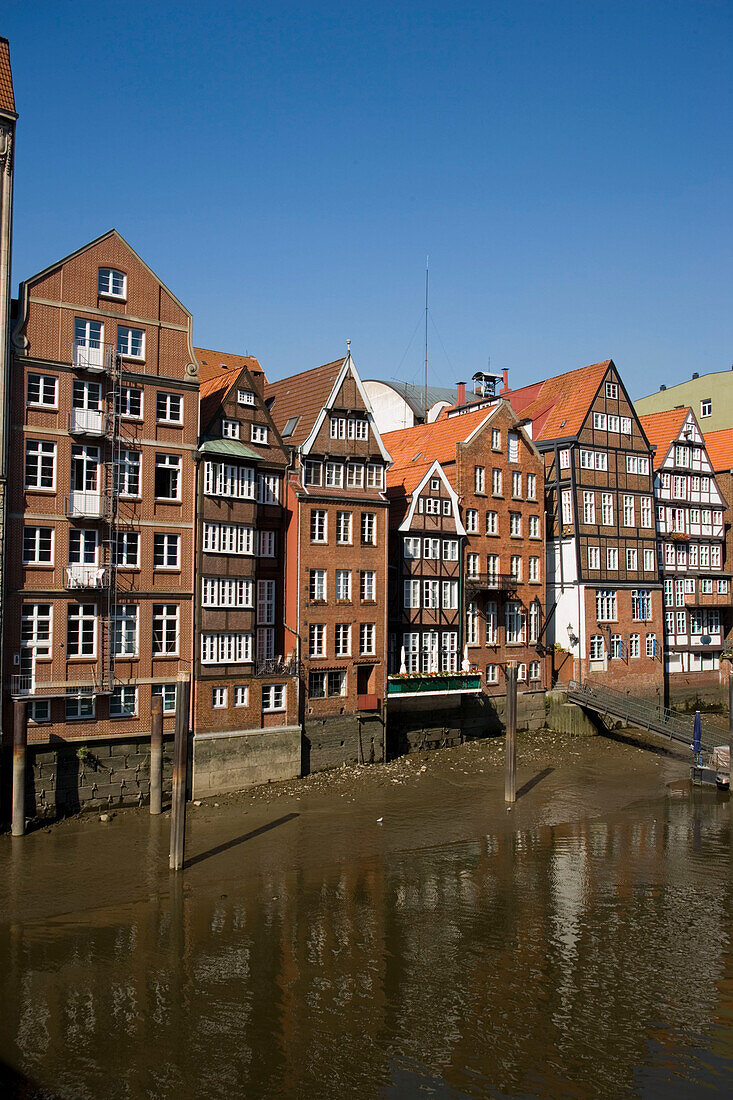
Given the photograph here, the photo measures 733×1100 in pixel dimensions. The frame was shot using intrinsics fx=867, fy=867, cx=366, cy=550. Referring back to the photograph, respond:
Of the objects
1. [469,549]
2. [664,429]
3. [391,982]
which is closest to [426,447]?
[469,549]

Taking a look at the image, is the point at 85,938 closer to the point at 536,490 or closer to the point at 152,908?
the point at 152,908

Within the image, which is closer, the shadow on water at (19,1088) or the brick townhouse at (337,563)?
the shadow on water at (19,1088)

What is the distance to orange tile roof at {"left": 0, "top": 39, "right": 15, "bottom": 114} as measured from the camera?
35.5 m

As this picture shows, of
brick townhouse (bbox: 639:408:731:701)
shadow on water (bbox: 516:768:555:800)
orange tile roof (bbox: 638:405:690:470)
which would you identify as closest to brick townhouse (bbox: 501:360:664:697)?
brick townhouse (bbox: 639:408:731:701)

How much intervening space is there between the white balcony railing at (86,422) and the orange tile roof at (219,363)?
44.9 feet

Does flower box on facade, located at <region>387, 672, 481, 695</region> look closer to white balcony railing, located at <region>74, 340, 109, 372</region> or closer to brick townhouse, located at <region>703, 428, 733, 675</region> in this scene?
white balcony railing, located at <region>74, 340, 109, 372</region>

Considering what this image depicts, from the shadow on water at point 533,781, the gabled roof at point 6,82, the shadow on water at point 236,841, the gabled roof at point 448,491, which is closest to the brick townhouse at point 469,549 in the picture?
the gabled roof at point 448,491

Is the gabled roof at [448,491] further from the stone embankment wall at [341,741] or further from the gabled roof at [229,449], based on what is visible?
the stone embankment wall at [341,741]

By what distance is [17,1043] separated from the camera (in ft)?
65.4

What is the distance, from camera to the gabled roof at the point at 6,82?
116 ft

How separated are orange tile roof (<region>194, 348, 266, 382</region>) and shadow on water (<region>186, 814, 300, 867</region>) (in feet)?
85.5

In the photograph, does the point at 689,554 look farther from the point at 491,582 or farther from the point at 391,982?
the point at 391,982

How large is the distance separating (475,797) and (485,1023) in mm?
20194

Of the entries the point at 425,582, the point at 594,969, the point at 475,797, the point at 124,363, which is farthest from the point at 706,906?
the point at 124,363
